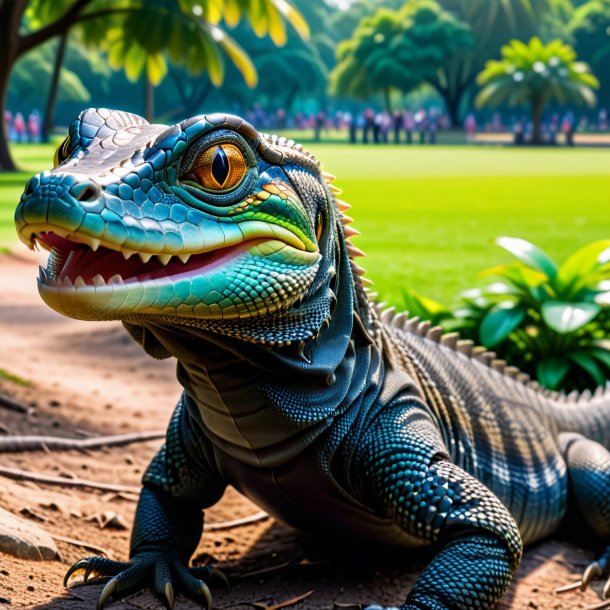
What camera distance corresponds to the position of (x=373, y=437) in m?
3.03

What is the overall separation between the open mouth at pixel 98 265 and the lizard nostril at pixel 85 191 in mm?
131

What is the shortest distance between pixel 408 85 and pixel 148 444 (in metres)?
60.9

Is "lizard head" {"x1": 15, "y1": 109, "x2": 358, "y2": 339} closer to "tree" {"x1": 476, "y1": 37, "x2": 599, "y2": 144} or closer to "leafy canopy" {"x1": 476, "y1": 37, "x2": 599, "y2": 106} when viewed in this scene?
"tree" {"x1": 476, "y1": 37, "x2": 599, "y2": 144}

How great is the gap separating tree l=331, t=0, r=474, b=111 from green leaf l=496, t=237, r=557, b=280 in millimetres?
57624

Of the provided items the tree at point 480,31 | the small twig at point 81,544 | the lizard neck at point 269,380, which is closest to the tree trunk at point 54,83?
the small twig at point 81,544

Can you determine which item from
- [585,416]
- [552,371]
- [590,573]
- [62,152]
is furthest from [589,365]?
[62,152]

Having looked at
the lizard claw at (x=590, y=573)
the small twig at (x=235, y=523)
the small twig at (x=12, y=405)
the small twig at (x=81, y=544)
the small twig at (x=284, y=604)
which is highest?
the small twig at (x=284, y=604)

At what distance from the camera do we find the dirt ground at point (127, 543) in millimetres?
3225

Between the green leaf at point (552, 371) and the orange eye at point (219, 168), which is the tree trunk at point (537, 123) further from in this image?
the orange eye at point (219, 168)

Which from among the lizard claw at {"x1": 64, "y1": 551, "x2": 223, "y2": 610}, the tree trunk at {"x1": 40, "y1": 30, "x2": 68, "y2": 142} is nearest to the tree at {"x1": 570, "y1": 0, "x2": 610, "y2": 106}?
the tree trunk at {"x1": 40, "y1": 30, "x2": 68, "y2": 142}

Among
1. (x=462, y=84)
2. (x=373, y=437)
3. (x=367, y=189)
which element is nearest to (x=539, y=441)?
(x=373, y=437)

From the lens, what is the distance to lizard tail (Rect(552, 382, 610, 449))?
14.7 feet

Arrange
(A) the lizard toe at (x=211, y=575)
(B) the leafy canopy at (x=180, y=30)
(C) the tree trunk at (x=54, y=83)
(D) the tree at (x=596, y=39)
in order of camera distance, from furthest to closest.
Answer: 1. (D) the tree at (x=596, y=39)
2. (C) the tree trunk at (x=54, y=83)
3. (B) the leafy canopy at (x=180, y=30)
4. (A) the lizard toe at (x=211, y=575)

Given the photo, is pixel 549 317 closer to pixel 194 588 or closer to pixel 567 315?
pixel 567 315
